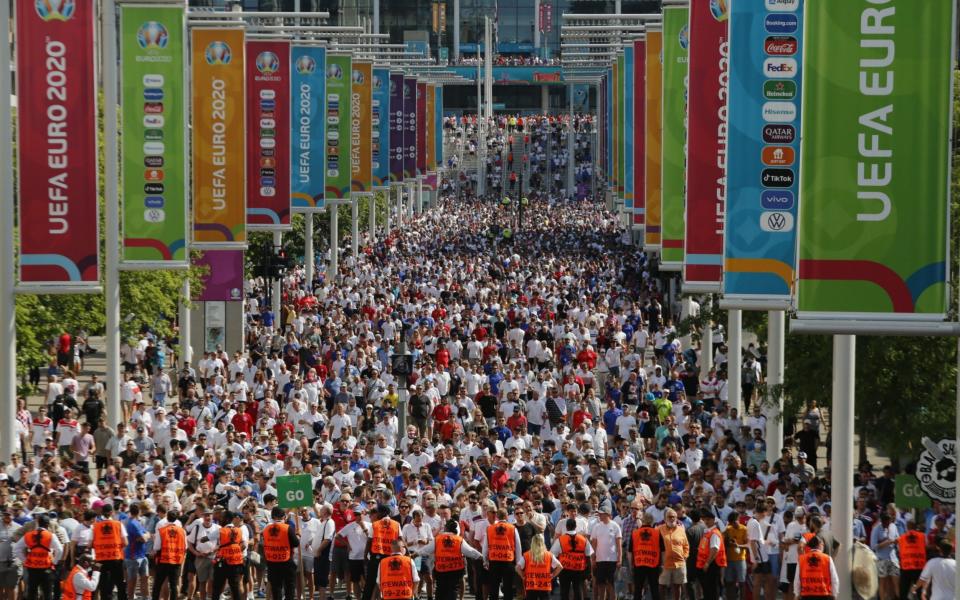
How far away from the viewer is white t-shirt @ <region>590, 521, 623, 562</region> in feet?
63.0

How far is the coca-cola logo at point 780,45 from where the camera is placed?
1942cm

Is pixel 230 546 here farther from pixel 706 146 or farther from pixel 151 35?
pixel 151 35

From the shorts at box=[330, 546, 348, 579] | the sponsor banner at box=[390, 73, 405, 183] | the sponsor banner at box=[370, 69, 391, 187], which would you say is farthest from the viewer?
the sponsor banner at box=[390, 73, 405, 183]

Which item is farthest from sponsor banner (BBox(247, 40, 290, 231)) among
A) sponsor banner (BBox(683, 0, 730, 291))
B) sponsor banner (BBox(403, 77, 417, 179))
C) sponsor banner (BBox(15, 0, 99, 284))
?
sponsor banner (BBox(403, 77, 417, 179))

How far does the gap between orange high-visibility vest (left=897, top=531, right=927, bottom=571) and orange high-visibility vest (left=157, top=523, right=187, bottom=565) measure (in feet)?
23.5

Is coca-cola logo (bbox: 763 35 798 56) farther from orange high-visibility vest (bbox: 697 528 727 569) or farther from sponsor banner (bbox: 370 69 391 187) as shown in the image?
sponsor banner (bbox: 370 69 391 187)

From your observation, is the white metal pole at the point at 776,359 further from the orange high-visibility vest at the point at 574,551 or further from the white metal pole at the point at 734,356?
the orange high-visibility vest at the point at 574,551

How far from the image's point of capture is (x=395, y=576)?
18047 millimetres

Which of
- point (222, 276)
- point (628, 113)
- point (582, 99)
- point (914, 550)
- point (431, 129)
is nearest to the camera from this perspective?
point (914, 550)

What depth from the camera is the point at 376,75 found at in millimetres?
56781

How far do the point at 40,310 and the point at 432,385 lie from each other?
6.14 metres

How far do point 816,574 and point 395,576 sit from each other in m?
3.95

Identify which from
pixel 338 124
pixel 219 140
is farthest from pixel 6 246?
pixel 338 124

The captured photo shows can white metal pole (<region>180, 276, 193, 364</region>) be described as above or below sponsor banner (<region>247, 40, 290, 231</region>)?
below
